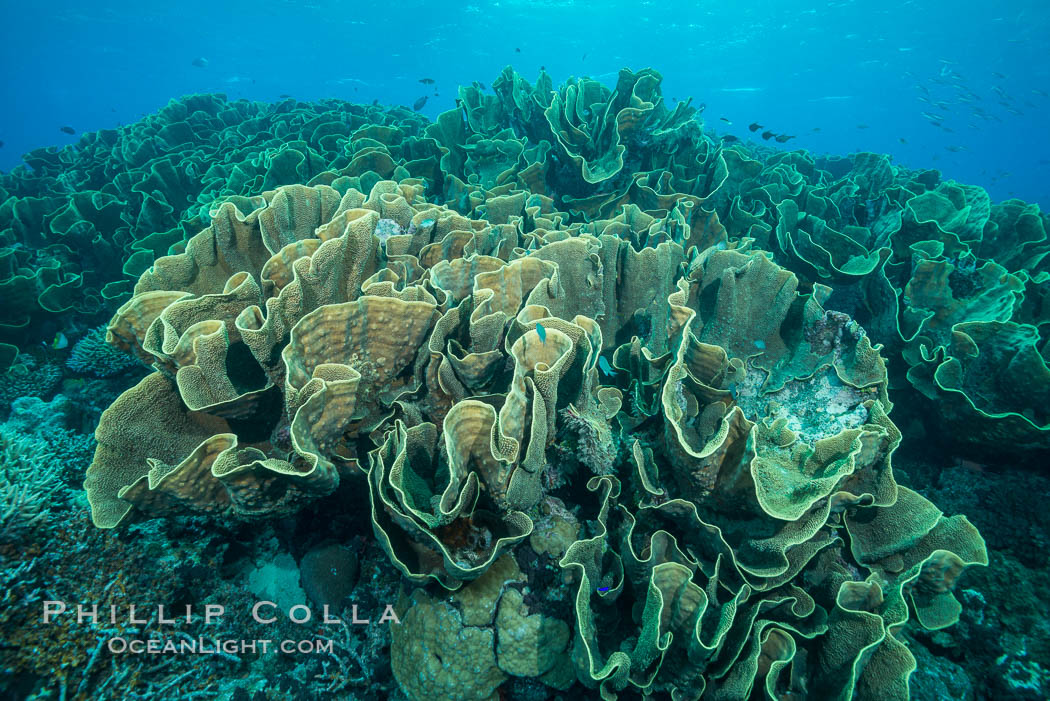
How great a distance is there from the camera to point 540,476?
2344 mm

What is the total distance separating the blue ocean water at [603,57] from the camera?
60.4 m

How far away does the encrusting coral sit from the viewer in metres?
1.93

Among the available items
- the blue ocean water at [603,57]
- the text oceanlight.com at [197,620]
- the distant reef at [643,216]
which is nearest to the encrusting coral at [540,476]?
the text oceanlight.com at [197,620]

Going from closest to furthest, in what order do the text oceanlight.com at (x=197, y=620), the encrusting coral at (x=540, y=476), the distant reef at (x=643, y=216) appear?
the encrusting coral at (x=540, y=476) < the text oceanlight.com at (x=197, y=620) < the distant reef at (x=643, y=216)

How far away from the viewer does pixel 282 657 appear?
2.49 metres

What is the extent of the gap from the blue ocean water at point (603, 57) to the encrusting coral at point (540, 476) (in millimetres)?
57291

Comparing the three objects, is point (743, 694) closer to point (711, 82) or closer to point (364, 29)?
point (364, 29)

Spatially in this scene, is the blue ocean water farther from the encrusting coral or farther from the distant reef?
the encrusting coral

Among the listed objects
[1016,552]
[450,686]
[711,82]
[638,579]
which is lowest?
[1016,552]

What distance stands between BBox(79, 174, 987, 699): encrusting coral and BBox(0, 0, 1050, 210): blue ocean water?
188ft

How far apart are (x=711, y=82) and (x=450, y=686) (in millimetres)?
116257

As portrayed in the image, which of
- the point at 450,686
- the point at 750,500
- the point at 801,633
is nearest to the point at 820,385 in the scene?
the point at 750,500

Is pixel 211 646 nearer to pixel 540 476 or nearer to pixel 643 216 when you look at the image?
pixel 540 476

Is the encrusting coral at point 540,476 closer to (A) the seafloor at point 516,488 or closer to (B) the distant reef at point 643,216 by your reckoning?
(A) the seafloor at point 516,488
